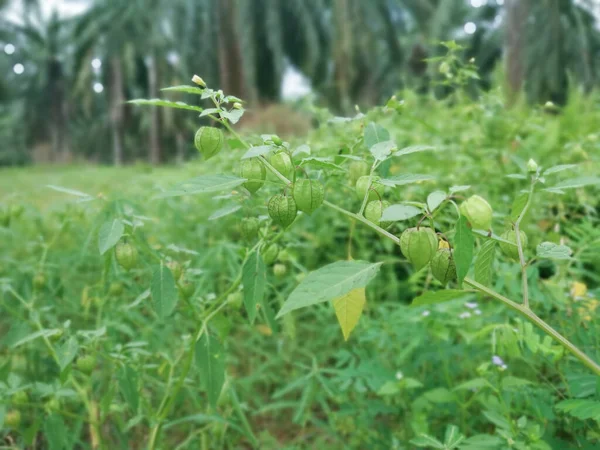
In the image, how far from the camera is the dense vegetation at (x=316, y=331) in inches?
26.5

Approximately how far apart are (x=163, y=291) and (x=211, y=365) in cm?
12

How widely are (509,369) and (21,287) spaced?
3.46 feet

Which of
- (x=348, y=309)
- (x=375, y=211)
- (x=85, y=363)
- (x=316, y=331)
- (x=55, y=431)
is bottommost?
(x=316, y=331)

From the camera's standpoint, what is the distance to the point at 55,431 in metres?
0.86

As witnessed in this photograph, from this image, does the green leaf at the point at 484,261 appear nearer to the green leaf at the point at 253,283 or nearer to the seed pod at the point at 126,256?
the green leaf at the point at 253,283

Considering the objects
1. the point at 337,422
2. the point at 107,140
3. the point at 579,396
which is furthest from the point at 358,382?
the point at 107,140

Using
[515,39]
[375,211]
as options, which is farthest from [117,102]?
[375,211]

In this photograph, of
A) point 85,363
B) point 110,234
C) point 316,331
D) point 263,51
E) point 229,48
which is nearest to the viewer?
point 110,234

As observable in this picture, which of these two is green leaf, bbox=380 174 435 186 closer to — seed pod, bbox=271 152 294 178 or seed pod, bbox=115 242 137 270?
seed pod, bbox=271 152 294 178

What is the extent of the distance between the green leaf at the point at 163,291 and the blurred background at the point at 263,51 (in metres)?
4.72

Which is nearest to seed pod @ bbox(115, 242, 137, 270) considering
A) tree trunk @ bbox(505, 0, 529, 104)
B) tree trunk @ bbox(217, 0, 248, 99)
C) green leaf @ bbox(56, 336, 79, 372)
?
green leaf @ bbox(56, 336, 79, 372)

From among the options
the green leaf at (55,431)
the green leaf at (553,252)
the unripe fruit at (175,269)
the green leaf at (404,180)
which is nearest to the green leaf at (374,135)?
the green leaf at (404,180)

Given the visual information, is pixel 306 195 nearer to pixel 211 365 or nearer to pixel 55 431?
pixel 211 365

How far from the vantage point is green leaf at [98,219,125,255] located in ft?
2.16
